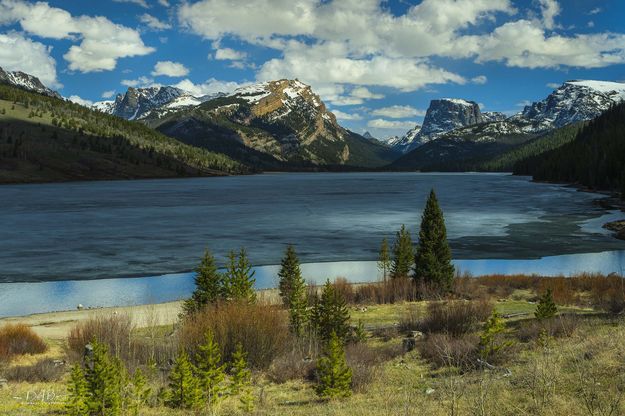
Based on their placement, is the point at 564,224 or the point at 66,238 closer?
the point at 66,238

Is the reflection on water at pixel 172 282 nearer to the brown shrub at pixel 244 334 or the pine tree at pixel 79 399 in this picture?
the brown shrub at pixel 244 334

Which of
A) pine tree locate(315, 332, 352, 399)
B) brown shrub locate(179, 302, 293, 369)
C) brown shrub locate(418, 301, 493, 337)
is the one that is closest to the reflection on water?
brown shrub locate(179, 302, 293, 369)

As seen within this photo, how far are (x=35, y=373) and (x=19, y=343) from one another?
500 centimetres

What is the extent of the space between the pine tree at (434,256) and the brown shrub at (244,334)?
19.3 metres

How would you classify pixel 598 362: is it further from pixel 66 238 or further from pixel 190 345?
pixel 66 238

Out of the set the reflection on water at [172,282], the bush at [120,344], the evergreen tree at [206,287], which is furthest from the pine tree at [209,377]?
the reflection on water at [172,282]

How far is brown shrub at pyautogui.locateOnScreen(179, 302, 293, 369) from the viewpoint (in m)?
22.8

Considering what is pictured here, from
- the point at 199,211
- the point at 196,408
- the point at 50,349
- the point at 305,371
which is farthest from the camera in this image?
the point at 199,211

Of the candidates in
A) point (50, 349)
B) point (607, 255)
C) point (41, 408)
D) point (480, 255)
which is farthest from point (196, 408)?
point (607, 255)

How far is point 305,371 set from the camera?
20.8 metres

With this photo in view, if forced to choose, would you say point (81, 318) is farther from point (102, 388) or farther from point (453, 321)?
point (453, 321)

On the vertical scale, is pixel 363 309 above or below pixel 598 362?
below

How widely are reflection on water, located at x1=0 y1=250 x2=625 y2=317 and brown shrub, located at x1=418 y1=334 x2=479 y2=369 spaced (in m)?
20.7

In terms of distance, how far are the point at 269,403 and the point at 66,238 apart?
175 ft
